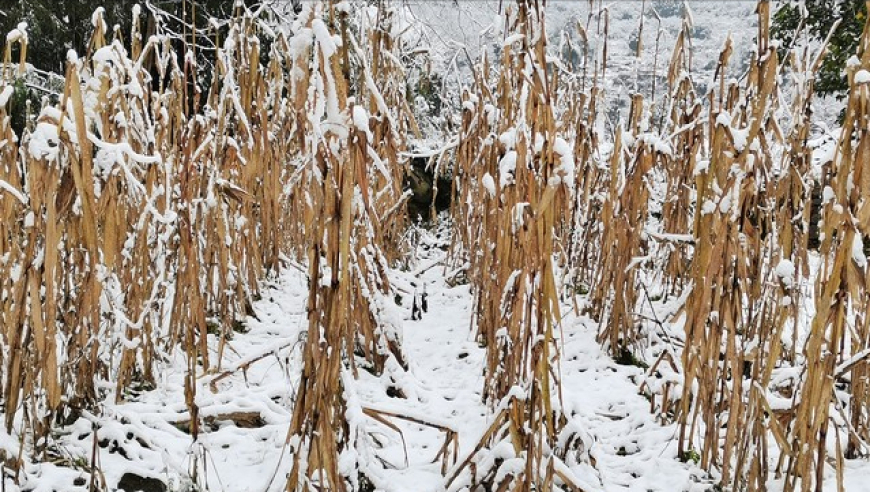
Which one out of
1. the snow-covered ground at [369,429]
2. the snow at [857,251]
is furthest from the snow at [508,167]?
the snow at [857,251]

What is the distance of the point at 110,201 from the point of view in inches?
50.9

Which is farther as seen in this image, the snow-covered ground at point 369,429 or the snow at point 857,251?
the snow-covered ground at point 369,429

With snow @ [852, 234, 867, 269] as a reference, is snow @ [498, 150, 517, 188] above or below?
above

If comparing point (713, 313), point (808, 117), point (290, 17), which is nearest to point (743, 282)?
point (713, 313)

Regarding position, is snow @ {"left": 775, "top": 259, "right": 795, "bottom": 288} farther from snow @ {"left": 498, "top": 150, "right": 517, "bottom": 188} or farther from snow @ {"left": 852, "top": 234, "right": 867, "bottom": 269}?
snow @ {"left": 498, "top": 150, "right": 517, "bottom": 188}

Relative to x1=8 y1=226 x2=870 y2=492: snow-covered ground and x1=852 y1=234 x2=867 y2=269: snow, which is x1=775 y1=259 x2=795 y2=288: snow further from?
x1=8 y1=226 x2=870 y2=492: snow-covered ground

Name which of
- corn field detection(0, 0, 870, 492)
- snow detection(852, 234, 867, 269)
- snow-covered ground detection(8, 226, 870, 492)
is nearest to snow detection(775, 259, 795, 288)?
corn field detection(0, 0, 870, 492)

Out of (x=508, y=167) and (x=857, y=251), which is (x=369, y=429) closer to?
(x=508, y=167)

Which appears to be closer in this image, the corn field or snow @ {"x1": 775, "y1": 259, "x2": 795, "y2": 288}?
the corn field

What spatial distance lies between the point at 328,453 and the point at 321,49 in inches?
25.7

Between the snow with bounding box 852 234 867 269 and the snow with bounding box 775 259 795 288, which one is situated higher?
the snow with bounding box 852 234 867 269

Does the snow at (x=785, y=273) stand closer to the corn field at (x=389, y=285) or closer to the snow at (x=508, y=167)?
the corn field at (x=389, y=285)

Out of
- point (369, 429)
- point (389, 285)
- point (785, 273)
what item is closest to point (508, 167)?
point (785, 273)

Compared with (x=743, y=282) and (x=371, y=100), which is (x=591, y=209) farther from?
(x=743, y=282)
